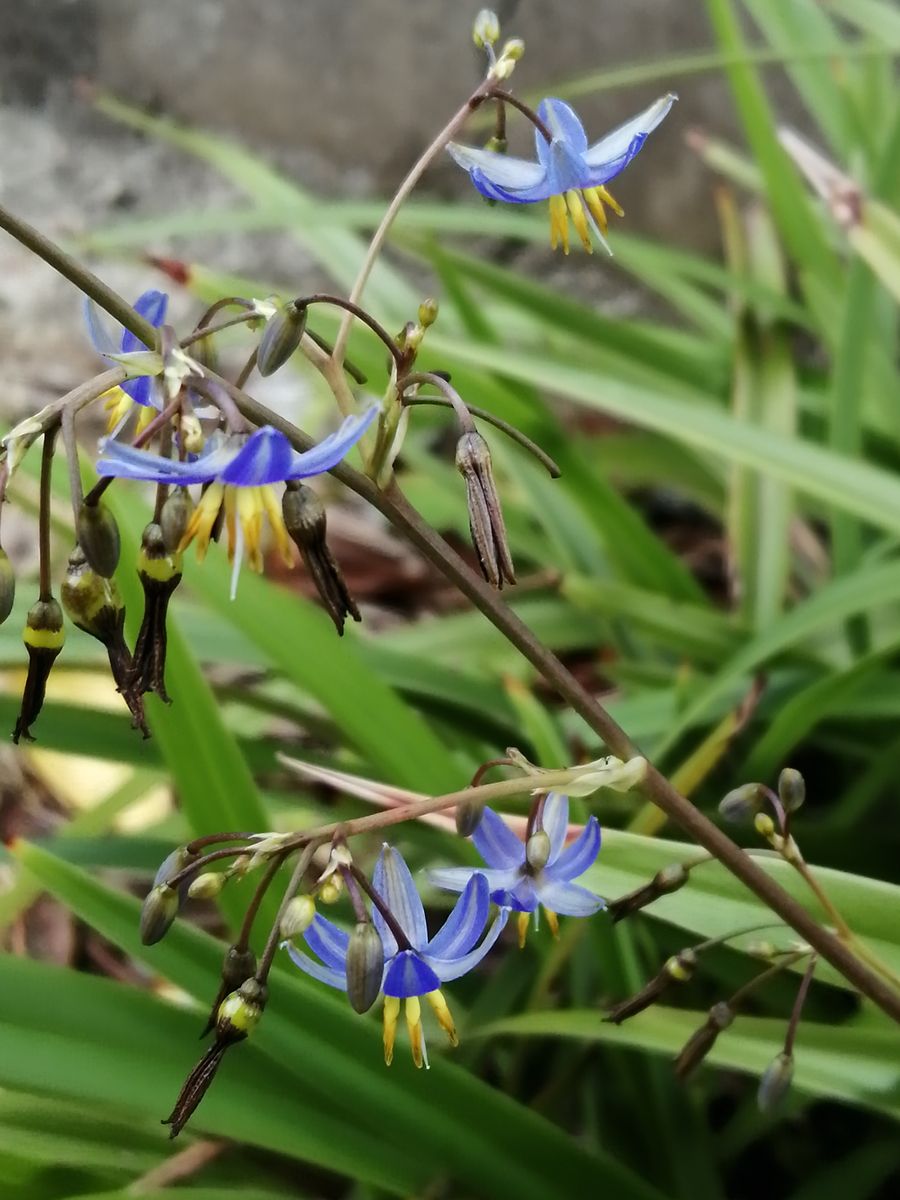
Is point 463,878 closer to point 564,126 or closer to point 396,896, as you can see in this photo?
point 396,896

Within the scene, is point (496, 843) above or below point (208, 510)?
below

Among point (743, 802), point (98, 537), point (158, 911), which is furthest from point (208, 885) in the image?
point (743, 802)

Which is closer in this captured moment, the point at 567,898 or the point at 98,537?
the point at 98,537

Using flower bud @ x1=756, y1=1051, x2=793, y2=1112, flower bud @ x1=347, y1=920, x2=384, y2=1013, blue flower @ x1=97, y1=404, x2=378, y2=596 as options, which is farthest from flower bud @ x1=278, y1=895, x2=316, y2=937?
flower bud @ x1=756, y1=1051, x2=793, y2=1112

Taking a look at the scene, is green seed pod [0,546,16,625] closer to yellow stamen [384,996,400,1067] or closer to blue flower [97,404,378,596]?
blue flower [97,404,378,596]

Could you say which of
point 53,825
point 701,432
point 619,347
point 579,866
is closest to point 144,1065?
point 579,866

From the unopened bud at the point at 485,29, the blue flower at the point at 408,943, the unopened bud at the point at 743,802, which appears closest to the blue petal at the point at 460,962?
the blue flower at the point at 408,943
